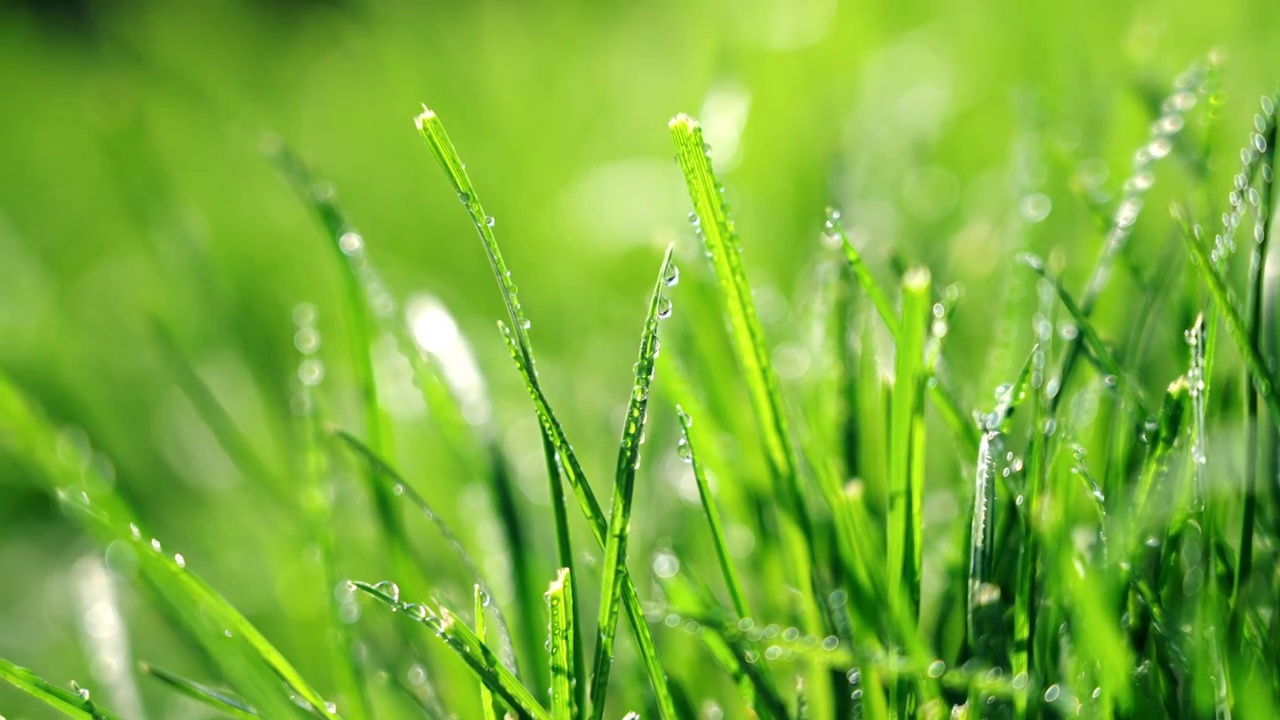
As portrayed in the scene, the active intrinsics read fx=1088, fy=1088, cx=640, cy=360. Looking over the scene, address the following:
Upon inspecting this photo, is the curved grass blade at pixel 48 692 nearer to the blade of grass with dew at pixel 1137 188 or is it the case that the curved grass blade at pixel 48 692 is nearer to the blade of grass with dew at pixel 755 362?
the blade of grass with dew at pixel 755 362

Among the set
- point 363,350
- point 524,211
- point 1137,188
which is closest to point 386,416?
point 363,350

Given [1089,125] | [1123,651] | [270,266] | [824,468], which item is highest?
[270,266]

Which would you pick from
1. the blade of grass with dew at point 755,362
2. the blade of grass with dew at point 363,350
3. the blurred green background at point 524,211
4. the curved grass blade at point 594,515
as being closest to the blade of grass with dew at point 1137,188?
the blurred green background at point 524,211

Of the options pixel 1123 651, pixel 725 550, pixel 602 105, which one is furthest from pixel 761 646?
pixel 602 105

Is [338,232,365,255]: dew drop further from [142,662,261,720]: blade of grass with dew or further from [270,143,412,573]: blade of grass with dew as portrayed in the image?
[142,662,261,720]: blade of grass with dew

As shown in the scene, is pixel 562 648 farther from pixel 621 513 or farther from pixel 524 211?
pixel 524 211

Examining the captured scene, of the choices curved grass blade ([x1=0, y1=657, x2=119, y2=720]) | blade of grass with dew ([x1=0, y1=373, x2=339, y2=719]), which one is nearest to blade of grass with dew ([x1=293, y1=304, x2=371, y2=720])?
blade of grass with dew ([x1=0, y1=373, x2=339, y2=719])

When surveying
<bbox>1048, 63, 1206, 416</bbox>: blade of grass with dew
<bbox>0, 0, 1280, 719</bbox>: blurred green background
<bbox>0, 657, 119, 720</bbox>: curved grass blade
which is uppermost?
<bbox>0, 0, 1280, 719</bbox>: blurred green background

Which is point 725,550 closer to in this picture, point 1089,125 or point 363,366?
point 363,366
